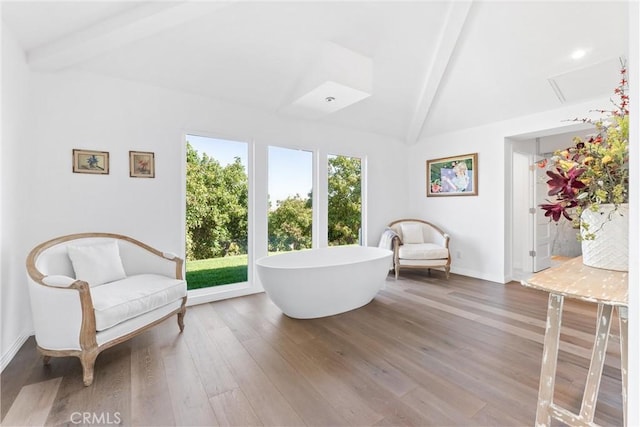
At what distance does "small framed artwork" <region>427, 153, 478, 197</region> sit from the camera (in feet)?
14.5

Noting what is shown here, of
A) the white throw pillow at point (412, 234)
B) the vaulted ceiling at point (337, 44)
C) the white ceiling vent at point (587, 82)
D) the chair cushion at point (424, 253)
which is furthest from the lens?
the white throw pillow at point (412, 234)

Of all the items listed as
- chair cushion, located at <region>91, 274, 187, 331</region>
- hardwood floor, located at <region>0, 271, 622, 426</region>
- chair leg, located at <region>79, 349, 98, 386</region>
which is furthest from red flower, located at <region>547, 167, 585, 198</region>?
chair leg, located at <region>79, 349, 98, 386</region>

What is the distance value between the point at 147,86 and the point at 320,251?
2.77 meters

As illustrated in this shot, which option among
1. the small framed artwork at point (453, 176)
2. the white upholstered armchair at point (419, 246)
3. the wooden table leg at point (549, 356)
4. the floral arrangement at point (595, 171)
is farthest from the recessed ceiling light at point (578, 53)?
the wooden table leg at point (549, 356)

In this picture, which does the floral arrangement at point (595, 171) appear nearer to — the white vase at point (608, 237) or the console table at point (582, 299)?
the white vase at point (608, 237)

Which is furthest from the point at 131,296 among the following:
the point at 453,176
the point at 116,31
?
the point at 453,176

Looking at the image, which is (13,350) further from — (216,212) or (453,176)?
(453,176)

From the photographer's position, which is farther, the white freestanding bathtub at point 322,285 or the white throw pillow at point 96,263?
the white freestanding bathtub at point 322,285

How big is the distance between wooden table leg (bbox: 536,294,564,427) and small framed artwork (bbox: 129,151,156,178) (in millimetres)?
3454

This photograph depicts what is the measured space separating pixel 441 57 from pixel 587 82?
5.23 ft

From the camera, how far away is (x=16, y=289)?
2293mm

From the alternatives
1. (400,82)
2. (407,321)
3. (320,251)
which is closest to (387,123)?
(400,82)

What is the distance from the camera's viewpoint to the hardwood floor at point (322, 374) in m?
1.55

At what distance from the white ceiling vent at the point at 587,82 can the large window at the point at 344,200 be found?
2.70 metres
